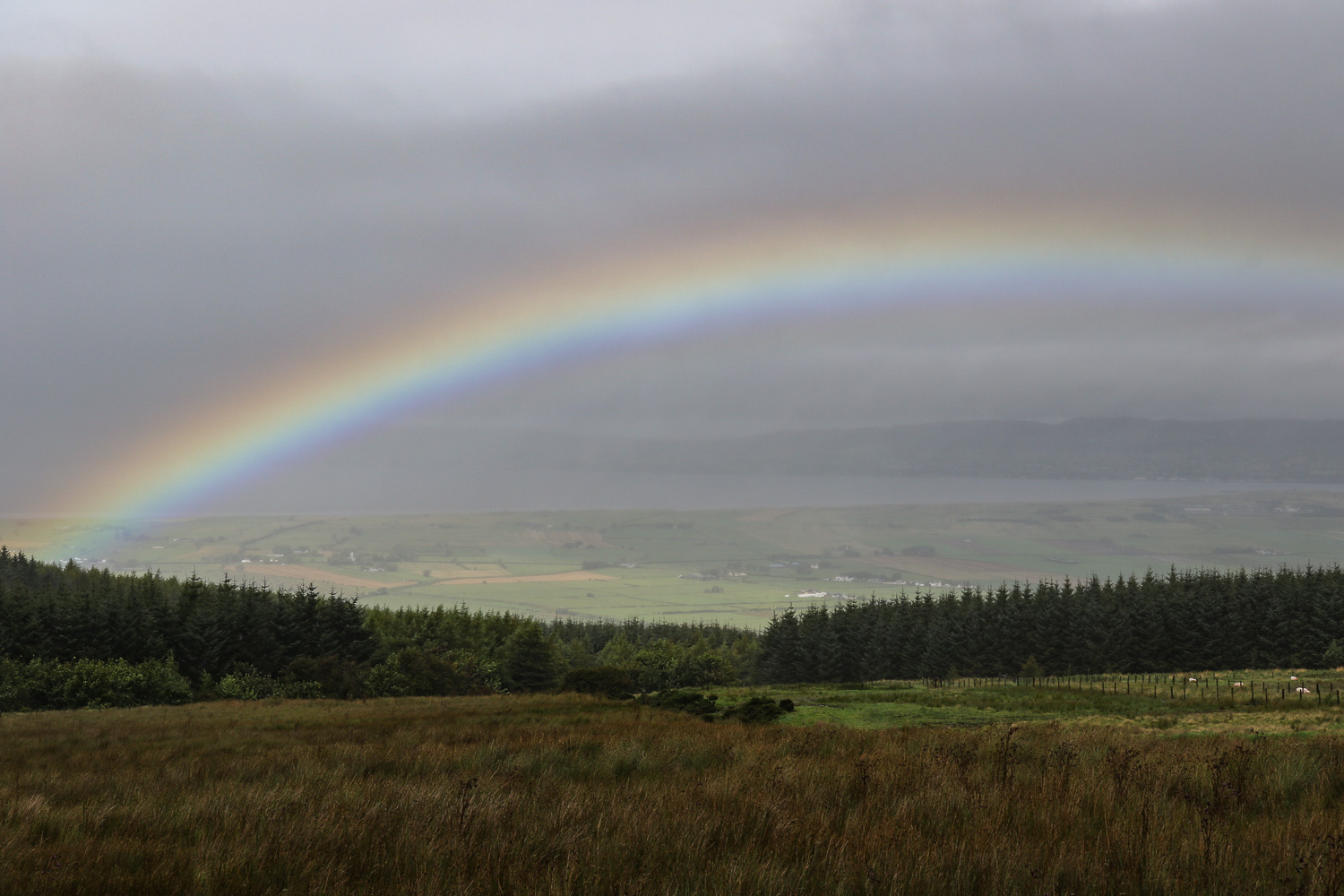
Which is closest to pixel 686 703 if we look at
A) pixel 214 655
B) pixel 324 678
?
pixel 324 678

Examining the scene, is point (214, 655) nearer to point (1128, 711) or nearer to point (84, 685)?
point (84, 685)

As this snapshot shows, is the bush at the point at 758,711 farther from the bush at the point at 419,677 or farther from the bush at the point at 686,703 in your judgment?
the bush at the point at 419,677

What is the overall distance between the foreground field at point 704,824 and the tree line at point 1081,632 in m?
105

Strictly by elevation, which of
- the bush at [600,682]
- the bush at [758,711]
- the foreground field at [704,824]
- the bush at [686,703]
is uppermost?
the foreground field at [704,824]

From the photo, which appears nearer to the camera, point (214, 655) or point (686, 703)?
point (686, 703)

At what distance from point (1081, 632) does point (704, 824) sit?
13559 cm

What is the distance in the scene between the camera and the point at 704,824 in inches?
237

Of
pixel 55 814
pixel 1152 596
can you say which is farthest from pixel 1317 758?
pixel 1152 596

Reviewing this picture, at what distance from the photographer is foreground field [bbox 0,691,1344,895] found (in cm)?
491

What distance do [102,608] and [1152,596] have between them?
5590 inches

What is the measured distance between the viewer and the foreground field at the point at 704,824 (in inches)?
193

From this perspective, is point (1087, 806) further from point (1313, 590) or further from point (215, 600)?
point (1313, 590)

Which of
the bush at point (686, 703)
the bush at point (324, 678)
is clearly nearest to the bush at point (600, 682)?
the bush at point (324, 678)

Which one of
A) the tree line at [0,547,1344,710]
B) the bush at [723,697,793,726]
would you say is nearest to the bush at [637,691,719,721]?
the bush at [723,697,793,726]
